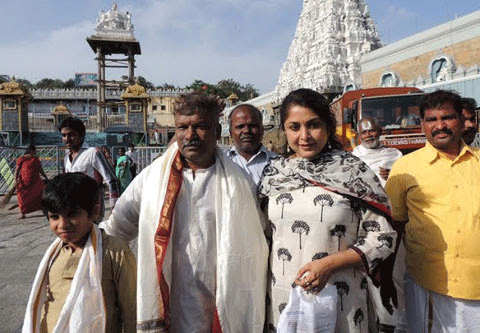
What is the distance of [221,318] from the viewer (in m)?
1.73

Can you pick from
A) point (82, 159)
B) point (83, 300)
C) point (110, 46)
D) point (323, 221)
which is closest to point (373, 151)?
point (323, 221)

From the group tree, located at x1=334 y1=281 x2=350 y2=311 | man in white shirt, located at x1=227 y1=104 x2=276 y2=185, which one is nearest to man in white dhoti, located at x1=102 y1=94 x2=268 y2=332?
tree, located at x1=334 y1=281 x2=350 y2=311

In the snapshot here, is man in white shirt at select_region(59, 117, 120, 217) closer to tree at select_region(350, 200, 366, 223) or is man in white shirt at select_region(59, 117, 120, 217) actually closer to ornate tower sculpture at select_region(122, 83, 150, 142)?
tree at select_region(350, 200, 366, 223)

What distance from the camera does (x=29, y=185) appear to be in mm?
8500

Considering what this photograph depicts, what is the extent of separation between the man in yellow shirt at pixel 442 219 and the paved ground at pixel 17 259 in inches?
116

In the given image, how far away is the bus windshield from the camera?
29.0ft

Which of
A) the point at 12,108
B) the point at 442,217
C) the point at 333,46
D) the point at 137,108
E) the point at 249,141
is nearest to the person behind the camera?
the point at 442,217

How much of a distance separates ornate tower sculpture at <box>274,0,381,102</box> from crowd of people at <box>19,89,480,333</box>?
23.9 m

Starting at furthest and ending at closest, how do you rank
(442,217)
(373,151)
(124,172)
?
(124,172) → (373,151) → (442,217)

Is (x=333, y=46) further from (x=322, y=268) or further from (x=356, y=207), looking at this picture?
(x=322, y=268)

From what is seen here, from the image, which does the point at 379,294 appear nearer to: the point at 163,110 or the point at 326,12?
the point at 326,12

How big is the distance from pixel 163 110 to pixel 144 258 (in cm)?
5035

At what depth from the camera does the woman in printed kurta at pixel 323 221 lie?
1.70 meters

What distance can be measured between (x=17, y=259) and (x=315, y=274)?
15.4 ft
